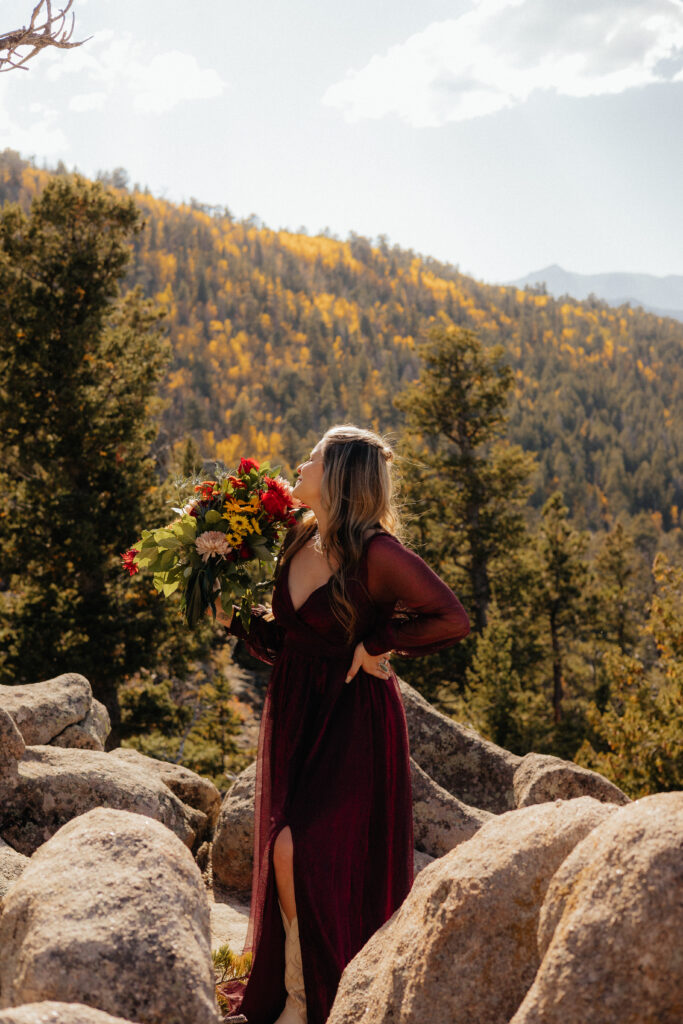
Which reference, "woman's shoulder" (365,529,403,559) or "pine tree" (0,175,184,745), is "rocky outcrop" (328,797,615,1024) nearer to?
"woman's shoulder" (365,529,403,559)

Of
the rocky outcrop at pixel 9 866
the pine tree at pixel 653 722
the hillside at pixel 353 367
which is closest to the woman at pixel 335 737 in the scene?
the rocky outcrop at pixel 9 866

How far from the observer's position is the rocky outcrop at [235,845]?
696 cm

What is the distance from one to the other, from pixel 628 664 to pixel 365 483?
616 inches

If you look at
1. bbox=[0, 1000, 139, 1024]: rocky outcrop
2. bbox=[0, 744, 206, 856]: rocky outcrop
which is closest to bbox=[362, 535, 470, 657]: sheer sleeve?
bbox=[0, 1000, 139, 1024]: rocky outcrop

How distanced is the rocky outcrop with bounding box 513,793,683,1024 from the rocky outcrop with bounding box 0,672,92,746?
5966 millimetres

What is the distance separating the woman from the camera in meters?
3.75

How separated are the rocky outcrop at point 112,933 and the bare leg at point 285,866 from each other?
1.10 meters

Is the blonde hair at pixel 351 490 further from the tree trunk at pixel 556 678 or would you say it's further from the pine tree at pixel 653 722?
the tree trunk at pixel 556 678

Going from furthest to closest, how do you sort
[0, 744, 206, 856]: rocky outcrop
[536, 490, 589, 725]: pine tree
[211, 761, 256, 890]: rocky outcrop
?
[536, 490, 589, 725]: pine tree, [211, 761, 256, 890]: rocky outcrop, [0, 744, 206, 856]: rocky outcrop

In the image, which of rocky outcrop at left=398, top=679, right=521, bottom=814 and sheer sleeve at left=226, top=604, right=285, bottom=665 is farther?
rocky outcrop at left=398, top=679, right=521, bottom=814

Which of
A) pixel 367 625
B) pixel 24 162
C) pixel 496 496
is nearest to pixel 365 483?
pixel 367 625

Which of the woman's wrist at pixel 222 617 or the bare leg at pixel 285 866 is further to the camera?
the woman's wrist at pixel 222 617

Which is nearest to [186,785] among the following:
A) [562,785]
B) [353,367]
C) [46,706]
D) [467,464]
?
[46,706]

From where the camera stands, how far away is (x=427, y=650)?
4.36 metres
